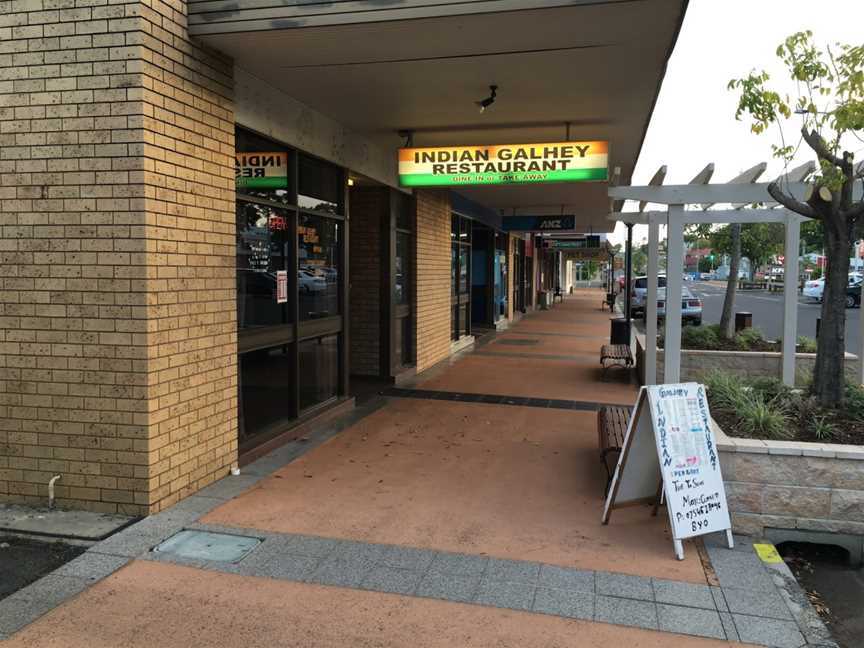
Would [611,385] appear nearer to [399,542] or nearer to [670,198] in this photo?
[670,198]

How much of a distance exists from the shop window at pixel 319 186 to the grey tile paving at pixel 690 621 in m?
4.95

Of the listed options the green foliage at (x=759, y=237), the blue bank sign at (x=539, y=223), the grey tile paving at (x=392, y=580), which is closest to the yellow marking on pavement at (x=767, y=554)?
the grey tile paving at (x=392, y=580)

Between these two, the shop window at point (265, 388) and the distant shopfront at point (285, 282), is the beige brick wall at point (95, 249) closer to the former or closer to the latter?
the distant shopfront at point (285, 282)

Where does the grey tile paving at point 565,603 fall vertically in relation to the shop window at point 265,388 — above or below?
below

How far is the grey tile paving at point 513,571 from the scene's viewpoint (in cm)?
395

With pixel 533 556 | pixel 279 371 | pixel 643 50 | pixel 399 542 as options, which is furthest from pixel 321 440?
pixel 643 50

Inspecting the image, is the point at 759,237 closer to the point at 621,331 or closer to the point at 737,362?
the point at 621,331

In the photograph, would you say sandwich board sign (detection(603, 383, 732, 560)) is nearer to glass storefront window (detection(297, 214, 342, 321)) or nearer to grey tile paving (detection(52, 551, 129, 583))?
grey tile paving (detection(52, 551, 129, 583))

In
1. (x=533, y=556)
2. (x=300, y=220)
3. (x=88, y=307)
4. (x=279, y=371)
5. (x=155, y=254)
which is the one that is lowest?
(x=533, y=556)

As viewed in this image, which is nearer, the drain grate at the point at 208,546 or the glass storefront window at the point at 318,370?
the drain grate at the point at 208,546

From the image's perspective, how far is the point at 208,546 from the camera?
4.32 m

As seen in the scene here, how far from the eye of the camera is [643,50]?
5.17m

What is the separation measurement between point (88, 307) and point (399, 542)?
2638 millimetres

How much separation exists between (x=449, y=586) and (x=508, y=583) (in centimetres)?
34
